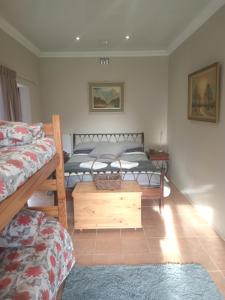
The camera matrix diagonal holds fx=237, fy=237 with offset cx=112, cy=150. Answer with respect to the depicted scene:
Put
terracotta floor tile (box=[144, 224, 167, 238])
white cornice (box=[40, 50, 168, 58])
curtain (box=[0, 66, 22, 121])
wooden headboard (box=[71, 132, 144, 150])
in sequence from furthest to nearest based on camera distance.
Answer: wooden headboard (box=[71, 132, 144, 150]) → white cornice (box=[40, 50, 168, 58]) → curtain (box=[0, 66, 22, 121]) → terracotta floor tile (box=[144, 224, 167, 238])

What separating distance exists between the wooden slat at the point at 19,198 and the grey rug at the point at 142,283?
1002mm

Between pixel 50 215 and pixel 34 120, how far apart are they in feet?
8.62

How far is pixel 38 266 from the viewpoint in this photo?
143 cm

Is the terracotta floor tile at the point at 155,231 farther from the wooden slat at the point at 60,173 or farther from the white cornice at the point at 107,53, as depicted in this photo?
the white cornice at the point at 107,53

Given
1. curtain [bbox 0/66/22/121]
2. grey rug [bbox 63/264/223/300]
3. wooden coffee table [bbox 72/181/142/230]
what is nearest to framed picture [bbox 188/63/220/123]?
wooden coffee table [bbox 72/181/142/230]

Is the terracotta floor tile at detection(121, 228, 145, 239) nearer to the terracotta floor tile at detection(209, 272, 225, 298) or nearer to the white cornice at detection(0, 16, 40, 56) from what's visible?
the terracotta floor tile at detection(209, 272, 225, 298)

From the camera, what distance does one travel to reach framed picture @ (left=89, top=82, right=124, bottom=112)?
4746 millimetres

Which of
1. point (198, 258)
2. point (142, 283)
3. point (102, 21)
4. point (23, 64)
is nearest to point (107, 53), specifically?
point (102, 21)

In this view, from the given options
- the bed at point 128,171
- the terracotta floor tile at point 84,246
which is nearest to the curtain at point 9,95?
the bed at point 128,171

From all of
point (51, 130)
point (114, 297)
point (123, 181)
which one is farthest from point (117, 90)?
point (114, 297)

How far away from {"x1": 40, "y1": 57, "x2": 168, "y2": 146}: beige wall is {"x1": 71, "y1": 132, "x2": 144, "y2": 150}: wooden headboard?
0.28 feet

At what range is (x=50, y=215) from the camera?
2178 mm

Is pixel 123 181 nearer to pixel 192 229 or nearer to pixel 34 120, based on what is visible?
pixel 192 229

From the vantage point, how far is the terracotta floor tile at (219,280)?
1861 millimetres
